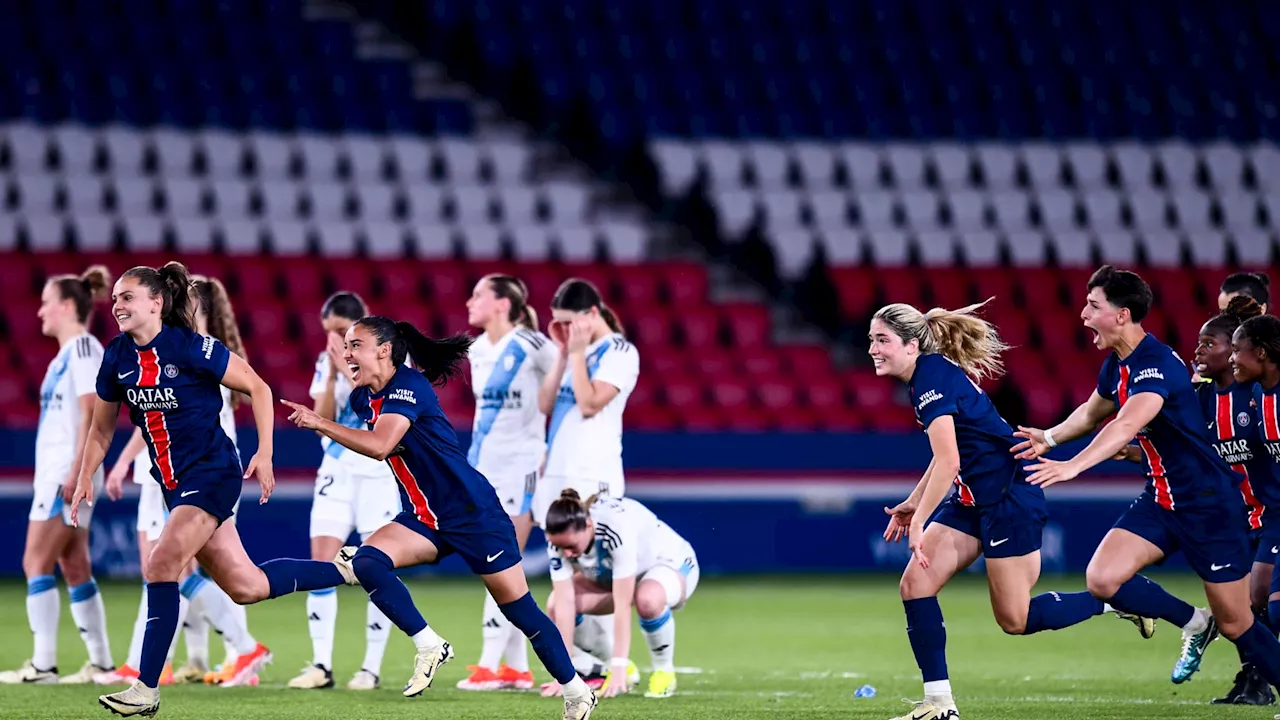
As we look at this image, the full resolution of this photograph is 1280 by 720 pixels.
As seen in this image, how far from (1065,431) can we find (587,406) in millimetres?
2795

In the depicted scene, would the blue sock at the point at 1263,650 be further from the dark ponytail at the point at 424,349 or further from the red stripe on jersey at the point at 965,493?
the dark ponytail at the point at 424,349

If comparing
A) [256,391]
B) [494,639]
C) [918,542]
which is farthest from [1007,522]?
[256,391]

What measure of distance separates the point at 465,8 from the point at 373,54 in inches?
54.7

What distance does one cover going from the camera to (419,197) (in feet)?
64.7

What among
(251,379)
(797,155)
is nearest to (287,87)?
(797,155)

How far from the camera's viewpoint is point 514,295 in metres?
9.64

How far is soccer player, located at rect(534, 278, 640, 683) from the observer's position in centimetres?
934

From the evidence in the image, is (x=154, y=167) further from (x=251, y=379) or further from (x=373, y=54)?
(x=251, y=379)

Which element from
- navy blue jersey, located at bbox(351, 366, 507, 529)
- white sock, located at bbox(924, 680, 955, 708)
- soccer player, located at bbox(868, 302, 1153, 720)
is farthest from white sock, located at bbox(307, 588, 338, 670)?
white sock, located at bbox(924, 680, 955, 708)

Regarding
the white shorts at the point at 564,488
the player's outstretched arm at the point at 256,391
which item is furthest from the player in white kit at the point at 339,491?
the player's outstretched arm at the point at 256,391

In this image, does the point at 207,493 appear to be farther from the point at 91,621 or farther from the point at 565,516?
the point at 91,621

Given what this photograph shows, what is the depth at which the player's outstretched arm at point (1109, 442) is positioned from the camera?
6.99 meters

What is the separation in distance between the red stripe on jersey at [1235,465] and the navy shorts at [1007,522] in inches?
49.7

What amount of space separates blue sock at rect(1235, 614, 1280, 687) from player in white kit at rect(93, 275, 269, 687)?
5118mm
